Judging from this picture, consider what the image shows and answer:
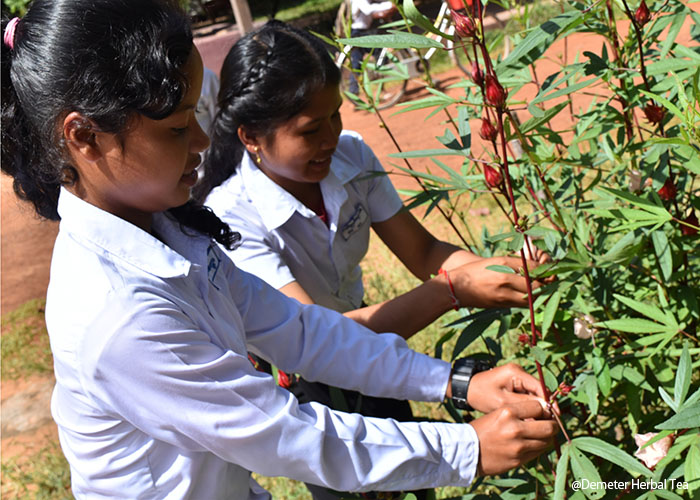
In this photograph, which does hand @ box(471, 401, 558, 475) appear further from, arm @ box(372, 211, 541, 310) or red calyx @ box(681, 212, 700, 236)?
red calyx @ box(681, 212, 700, 236)

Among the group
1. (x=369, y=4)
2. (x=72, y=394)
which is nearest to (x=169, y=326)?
(x=72, y=394)

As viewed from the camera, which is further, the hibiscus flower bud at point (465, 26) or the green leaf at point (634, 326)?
the green leaf at point (634, 326)

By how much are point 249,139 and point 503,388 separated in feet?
2.62

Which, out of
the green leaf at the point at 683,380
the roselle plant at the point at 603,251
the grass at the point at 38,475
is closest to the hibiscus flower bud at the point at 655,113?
the roselle plant at the point at 603,251

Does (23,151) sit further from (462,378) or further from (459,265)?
(459,265)

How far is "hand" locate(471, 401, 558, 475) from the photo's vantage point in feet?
3.47

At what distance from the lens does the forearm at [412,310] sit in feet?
4.69

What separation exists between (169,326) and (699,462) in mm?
686

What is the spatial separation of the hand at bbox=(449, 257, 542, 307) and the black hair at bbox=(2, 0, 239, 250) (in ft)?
2.00

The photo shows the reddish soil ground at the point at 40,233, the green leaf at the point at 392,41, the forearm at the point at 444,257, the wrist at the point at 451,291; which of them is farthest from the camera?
the reddish soil ground at the point at 40,233

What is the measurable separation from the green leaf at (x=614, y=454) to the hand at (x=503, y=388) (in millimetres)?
Answer: 99

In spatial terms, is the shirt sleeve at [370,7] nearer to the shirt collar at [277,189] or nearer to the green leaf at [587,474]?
the shirt collar at [277,189]

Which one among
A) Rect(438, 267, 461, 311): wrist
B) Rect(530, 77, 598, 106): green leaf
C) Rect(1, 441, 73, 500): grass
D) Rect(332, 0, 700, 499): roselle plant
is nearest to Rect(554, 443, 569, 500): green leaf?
Rect(332, 0, 700, 499): roselle plant

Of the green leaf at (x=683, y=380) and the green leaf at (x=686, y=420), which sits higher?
the green leaf at (x=686, y=420)
